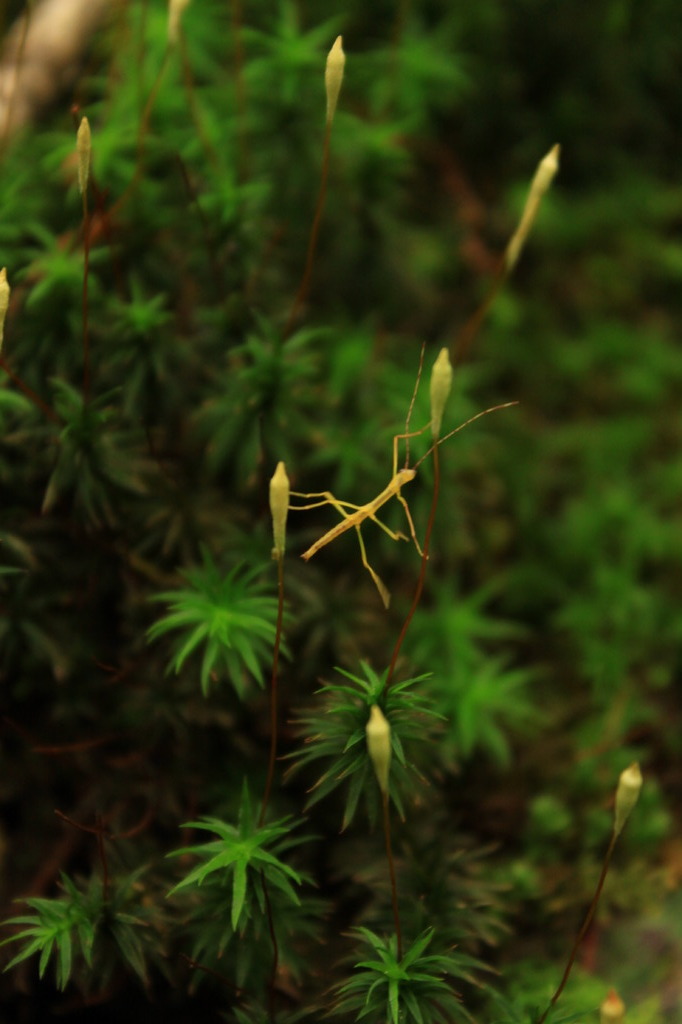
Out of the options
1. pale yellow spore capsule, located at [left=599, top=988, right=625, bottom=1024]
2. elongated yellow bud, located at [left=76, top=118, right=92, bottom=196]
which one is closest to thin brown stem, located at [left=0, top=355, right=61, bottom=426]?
elongated yellow bud, located at [left=76, top=118, right=92, bottom=196]

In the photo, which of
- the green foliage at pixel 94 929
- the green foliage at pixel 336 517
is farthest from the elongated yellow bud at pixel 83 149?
the green foliage at pixel 94 929

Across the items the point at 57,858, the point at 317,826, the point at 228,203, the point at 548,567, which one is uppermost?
the point at 228,203

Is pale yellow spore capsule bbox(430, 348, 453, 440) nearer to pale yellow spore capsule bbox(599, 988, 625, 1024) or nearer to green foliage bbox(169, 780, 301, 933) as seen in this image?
green foliage bbox(169, 780, 301, 933)

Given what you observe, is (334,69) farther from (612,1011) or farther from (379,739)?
(612,1011)

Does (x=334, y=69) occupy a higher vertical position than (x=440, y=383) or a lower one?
higher

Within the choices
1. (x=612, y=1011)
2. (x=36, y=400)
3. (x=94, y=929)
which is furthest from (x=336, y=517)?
(x=612, y=1011)

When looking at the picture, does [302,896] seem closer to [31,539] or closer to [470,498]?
[31,539]

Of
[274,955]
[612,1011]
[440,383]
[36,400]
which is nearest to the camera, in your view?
[612,1011]

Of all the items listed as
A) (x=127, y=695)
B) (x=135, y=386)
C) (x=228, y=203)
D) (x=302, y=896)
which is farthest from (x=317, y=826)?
(x=228, y=203)

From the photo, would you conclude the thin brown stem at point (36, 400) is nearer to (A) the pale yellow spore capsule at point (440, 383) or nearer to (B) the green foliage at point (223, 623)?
(B) the green foliage at point (223, 623)
